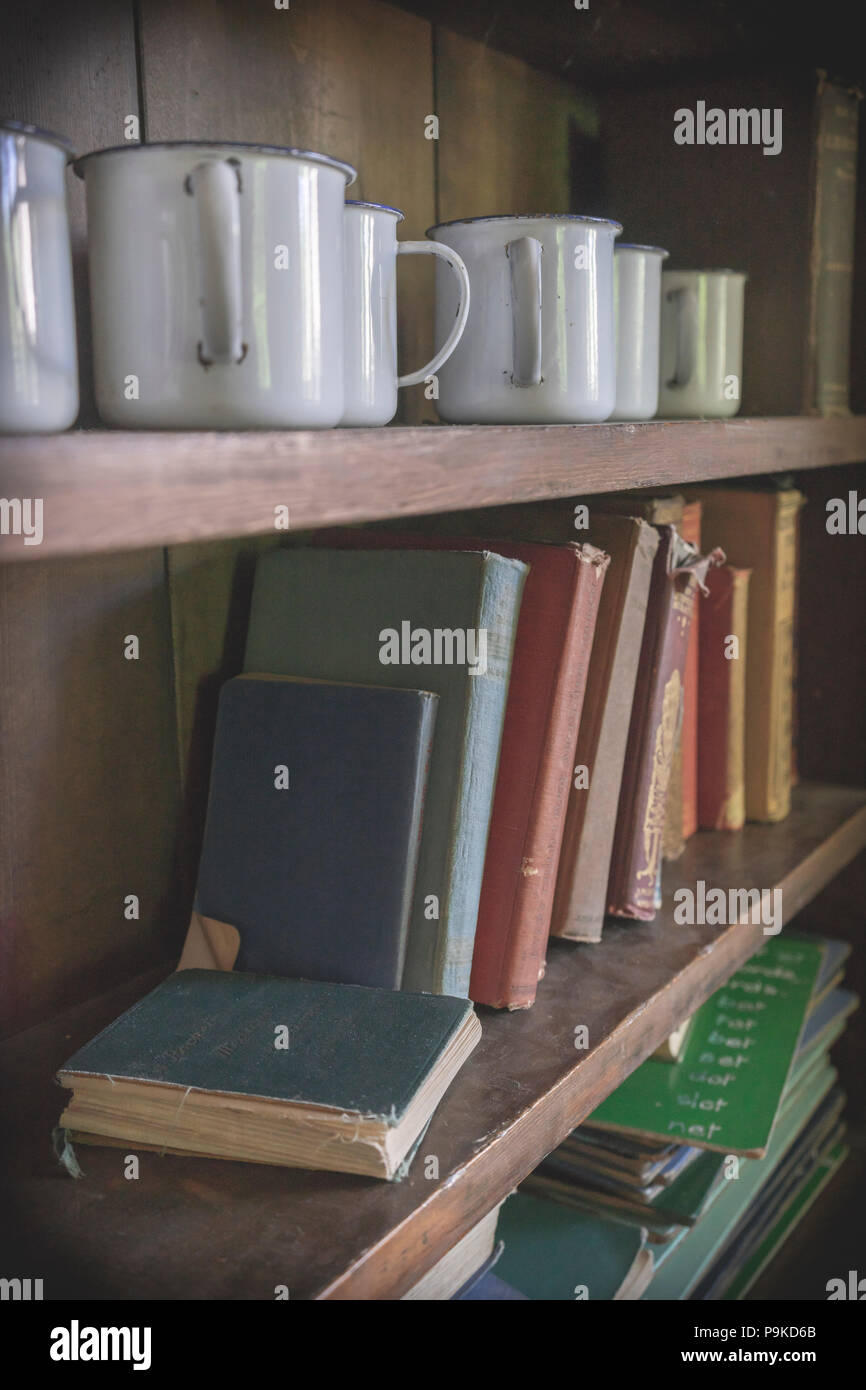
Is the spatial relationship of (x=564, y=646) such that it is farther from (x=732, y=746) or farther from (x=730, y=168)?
(x=730, y=168)

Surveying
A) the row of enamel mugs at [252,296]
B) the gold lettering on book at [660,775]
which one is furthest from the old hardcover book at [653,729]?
the row of enamel mugs at [252,296]

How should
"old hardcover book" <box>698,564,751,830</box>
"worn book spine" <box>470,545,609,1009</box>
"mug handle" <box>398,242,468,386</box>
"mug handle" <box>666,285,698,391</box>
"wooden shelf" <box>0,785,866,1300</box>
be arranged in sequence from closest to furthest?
"wooden shelf" <box>0,785,866,1300</box>
"mug handle" <box>398,242,468,386</box>
"worn book spine" <box>470,545,609,1009</box>
"mug handle" <box>666,285,698,391</box>
"old hardcover book" <box>698,564,751,830</box>

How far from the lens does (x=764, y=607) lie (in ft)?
3.79

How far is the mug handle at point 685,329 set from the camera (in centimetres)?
101

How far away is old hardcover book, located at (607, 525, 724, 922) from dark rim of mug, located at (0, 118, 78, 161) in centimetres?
55

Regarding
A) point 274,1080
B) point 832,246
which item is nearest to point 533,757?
point 274,1080

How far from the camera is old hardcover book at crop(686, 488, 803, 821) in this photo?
114cm

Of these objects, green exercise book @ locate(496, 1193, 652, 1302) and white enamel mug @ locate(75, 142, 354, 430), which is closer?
white enamel mug @ locate(75, 142, 354, 430)

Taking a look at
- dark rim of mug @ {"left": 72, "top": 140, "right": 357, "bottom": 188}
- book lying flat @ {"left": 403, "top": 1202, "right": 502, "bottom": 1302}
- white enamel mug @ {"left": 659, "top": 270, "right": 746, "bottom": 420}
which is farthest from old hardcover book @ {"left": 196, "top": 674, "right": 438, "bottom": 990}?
white enamel mug @ {"left": 659, "top": 270, "right": 746, "bottom": 420}

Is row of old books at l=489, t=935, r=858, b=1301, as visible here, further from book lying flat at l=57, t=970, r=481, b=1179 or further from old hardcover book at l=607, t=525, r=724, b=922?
book lying flat at l=57, t=970, r=481, b=1179

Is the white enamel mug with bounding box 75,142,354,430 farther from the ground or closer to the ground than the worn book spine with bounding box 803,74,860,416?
closer to the ground

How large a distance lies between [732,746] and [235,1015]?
65 centimetres
